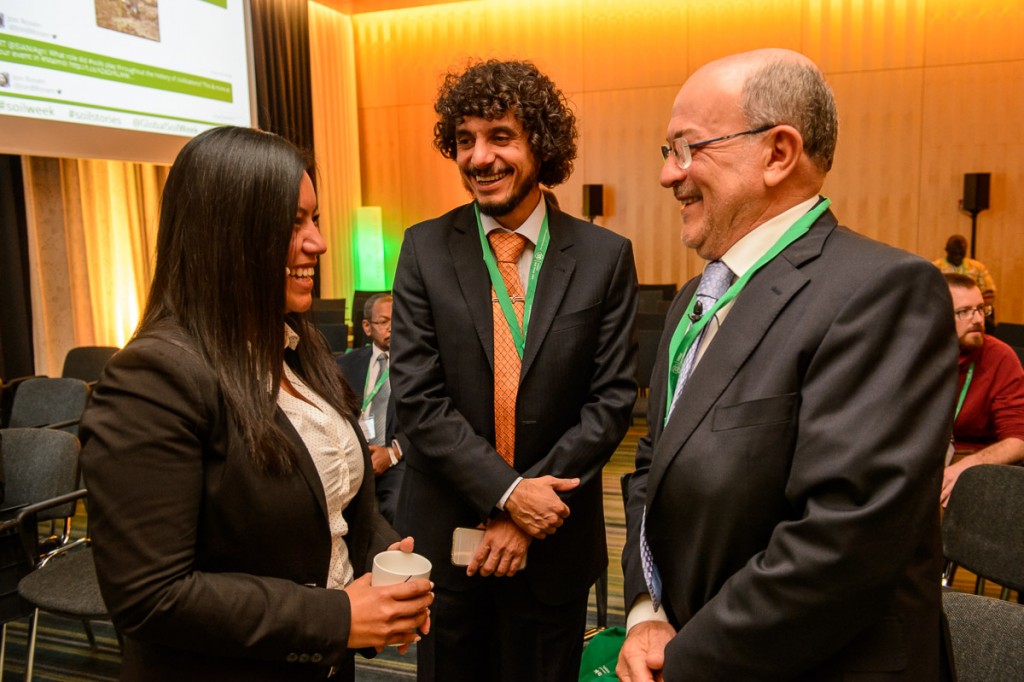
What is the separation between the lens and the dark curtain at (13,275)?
6.25 metres

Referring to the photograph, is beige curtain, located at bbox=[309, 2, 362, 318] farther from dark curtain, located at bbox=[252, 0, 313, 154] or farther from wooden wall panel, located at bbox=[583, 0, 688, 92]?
wooden wall panel, located at bbox=[583, 0, 688, 92]

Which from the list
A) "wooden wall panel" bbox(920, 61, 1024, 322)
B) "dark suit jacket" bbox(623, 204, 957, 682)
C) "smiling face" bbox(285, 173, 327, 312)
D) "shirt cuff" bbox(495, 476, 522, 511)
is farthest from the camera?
"wooden wall panel" bbox(920, 61, 1024, 322)

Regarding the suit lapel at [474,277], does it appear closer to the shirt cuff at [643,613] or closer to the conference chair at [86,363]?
the shirt cuff at [643,613]

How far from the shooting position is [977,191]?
8.62 metres

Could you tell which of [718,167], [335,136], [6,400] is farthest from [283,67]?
[718,167]

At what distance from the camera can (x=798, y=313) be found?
3.86ft

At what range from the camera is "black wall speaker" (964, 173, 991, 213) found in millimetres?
8617

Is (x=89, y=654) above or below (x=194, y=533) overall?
below

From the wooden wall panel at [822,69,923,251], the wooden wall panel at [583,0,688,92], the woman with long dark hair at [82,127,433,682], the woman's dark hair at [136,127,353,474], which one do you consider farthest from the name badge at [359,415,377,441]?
the wooden wall panel at [583,0,688,92]

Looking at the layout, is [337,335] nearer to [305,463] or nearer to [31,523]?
[31,523]

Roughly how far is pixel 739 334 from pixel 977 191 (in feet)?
29.4

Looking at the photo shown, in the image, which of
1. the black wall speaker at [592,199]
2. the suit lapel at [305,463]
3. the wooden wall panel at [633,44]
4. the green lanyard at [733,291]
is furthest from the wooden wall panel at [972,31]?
the suit lapel at [305,463]

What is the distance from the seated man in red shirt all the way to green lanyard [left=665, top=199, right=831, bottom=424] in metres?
2.04

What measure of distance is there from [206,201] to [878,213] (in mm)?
9559
